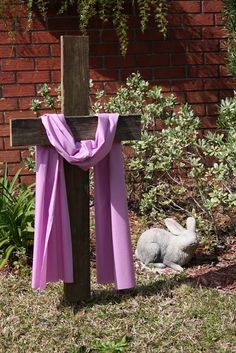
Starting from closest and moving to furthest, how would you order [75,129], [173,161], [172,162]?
[75,129] < [172,162] < [173,161]

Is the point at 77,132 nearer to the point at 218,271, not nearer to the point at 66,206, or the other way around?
the point at 66,206

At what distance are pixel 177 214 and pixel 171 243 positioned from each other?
1.06 m

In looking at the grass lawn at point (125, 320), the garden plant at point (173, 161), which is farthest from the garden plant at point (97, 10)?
the grass lawn at point (125, 320)

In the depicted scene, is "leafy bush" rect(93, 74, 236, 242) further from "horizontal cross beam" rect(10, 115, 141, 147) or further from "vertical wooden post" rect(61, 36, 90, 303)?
"vertical wooden post" rect(61, 36, 90, 303)

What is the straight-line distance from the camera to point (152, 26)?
5.77 metres

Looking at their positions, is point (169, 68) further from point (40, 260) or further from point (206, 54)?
point (40, 260)

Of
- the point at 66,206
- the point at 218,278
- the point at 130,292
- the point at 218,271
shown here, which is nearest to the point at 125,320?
the point at 130,292

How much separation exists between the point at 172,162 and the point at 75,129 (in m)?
1.73

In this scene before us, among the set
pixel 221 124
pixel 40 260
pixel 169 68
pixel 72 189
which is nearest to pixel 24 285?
pixel 40 260

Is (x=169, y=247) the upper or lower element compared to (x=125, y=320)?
upper

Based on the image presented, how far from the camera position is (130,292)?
12.5ft

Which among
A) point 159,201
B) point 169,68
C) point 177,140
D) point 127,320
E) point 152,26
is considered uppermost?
point 152,26

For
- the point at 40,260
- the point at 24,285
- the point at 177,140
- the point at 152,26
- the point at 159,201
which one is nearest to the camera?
the point at 40,260

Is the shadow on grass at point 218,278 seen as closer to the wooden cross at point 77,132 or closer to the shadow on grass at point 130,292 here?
the shadow on grass at point 130,292
